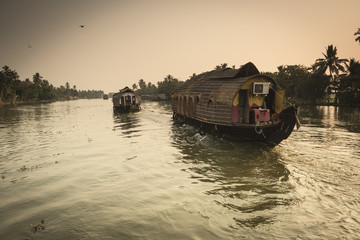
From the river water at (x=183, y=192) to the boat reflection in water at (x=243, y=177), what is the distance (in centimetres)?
3

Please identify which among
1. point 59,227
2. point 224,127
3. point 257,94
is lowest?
point 59,227

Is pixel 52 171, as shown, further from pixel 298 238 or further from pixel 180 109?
pixel 180 109

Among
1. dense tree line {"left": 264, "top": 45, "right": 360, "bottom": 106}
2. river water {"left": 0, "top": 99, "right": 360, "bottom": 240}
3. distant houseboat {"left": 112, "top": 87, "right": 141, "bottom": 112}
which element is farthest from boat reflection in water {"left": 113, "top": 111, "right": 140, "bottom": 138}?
dense tree line {"left": 264, "top": 45, "right": 360, "bottom": 106}

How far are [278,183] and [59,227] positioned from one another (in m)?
6.74

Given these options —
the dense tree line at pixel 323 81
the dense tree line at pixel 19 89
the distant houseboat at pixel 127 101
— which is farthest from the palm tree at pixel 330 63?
the dense tree line at pixel 19 89

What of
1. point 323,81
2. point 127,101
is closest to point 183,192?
point 127,101

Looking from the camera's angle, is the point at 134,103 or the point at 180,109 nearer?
the point at 180,109

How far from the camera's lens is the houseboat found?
38.9 feet

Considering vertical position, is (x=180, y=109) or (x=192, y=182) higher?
(x=180, y=109)

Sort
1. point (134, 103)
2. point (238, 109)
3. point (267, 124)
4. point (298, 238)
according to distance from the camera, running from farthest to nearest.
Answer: point (134, 103)
point (238, 109)
point (267, 124)
point (298, 238)

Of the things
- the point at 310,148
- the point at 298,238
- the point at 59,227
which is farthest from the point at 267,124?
the point at 59,227

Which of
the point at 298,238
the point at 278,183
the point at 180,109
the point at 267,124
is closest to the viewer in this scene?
the point at 298,238

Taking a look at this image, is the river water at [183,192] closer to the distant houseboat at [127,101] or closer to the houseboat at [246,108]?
the houseboat at [246,108]

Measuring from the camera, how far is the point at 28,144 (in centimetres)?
1392
